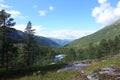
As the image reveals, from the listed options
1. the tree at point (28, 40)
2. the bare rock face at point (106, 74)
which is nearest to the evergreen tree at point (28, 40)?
the tree at point (28, 40)

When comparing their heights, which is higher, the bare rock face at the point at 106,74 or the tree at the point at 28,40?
the tree at the point at 28,40

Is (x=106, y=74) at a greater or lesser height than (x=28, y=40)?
→ lesser

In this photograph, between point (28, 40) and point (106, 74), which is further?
point (28, 40)

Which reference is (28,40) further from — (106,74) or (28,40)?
(106,74)

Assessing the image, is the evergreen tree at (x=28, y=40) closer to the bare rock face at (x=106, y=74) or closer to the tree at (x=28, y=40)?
the tree at (x=28, y=40)

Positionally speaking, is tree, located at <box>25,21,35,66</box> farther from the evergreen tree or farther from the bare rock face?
the bare rock face

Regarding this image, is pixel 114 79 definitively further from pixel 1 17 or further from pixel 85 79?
pixel 1 17

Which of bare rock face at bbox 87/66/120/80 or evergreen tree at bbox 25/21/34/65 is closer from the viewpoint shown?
bare rock face at bbox 87/66/120/80

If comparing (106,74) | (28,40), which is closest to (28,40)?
(28,40)

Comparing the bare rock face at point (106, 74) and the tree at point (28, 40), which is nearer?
the bare rock face at point (106, 74)

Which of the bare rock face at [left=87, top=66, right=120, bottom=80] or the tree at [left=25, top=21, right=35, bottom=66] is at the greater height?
the tree at [left=25, top=21, right=35, bottom=66]

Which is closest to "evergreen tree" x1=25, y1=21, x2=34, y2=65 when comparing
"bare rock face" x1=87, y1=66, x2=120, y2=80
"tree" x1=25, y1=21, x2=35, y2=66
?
"tree" x1=25, y1=21, x2=35, y2=66

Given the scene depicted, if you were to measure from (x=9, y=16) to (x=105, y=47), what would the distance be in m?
77.5

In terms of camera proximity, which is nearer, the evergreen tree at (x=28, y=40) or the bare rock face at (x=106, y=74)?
the bare rock face at (x=106, y=74)
